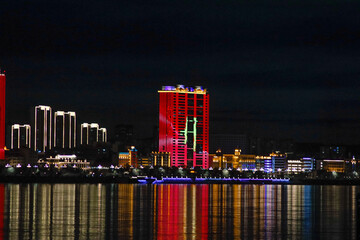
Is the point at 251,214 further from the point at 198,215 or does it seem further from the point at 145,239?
the point at 145,239

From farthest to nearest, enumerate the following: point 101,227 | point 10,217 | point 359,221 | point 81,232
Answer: point 10,217
point 101,227
point 81,232
point 359,221

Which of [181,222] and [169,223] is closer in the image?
[169,223]

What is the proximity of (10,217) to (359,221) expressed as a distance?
2425 centimetres

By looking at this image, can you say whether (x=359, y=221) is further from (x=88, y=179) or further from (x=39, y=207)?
(x=88, y=179)

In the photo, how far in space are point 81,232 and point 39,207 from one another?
64.7 ft

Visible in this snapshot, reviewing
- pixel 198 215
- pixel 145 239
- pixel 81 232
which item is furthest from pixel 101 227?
pixel 198 215

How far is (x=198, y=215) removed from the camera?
49.7 meters

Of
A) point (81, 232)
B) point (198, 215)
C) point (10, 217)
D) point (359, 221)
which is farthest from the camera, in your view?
point (198, 215)

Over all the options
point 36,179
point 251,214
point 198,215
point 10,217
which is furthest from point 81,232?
point 36,179

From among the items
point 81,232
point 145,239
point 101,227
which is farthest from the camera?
point 101,227

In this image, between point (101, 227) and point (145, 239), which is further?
point (101, 227)

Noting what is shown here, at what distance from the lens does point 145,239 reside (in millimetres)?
34719

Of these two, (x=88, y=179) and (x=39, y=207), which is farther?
(x=88, y=179)

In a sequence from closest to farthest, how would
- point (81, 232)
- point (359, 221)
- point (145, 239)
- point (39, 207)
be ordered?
point (359, 221) → point (145, 239) → point (81, 232) → point (39, 207)
